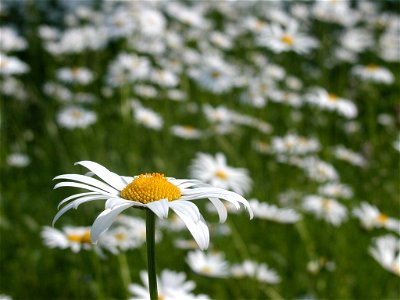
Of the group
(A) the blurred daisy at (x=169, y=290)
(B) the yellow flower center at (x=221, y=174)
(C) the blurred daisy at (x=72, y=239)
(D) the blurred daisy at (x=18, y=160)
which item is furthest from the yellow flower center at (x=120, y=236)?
(D) the blurred daisy at (x=18, y=160)

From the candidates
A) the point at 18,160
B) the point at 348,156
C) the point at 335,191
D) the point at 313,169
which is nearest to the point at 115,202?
the point at 313,169

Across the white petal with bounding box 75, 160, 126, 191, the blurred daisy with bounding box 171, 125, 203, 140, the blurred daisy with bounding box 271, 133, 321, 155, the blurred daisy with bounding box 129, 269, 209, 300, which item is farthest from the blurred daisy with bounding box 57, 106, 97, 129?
the white petal with bounding box 75, 160, 126, 191

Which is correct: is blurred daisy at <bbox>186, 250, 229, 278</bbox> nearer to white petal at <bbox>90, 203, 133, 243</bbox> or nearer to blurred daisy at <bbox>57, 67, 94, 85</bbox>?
white petal at <bbox>90, 203, 133, 243</bbox>

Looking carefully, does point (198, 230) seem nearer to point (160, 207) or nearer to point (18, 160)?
point (160, 207)

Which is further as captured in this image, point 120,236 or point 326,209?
point 326,209

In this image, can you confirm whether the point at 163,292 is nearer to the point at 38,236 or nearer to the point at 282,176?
the point at 38,236

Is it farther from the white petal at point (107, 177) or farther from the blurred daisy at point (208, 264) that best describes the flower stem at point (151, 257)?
the blurred daisy at point (208, 264)
